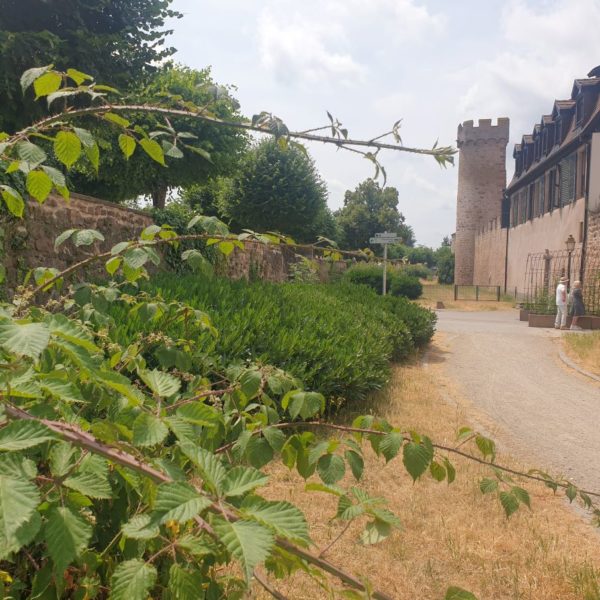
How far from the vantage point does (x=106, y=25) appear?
1140cm

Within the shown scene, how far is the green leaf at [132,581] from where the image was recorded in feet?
3.45

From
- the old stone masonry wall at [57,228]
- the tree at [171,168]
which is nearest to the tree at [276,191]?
the tree at [171,168]

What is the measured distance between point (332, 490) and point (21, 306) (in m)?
1.32

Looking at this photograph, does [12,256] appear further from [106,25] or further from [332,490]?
[106,25]

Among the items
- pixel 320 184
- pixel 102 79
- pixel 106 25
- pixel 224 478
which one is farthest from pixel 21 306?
pixel 320 184

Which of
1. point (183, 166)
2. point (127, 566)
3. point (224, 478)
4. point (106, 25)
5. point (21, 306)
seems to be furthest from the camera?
point (183, 166)

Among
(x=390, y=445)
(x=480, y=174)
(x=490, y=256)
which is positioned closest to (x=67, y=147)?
(x=390, y=445)

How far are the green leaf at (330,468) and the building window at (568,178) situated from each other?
2253 centimetres

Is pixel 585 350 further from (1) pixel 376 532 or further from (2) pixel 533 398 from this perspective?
(1) pixel 376 532

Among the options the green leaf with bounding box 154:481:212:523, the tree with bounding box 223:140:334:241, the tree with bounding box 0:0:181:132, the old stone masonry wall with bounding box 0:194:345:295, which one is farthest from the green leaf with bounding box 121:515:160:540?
the tree with bounding box 223:140:334:241

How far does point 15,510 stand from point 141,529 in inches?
8.2

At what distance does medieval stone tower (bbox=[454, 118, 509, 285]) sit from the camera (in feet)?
122

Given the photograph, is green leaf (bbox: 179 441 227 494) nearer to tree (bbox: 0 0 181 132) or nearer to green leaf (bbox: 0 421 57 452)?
green leaf (bbox: 0 421 57 452)

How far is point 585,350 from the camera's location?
10727 millimetres
